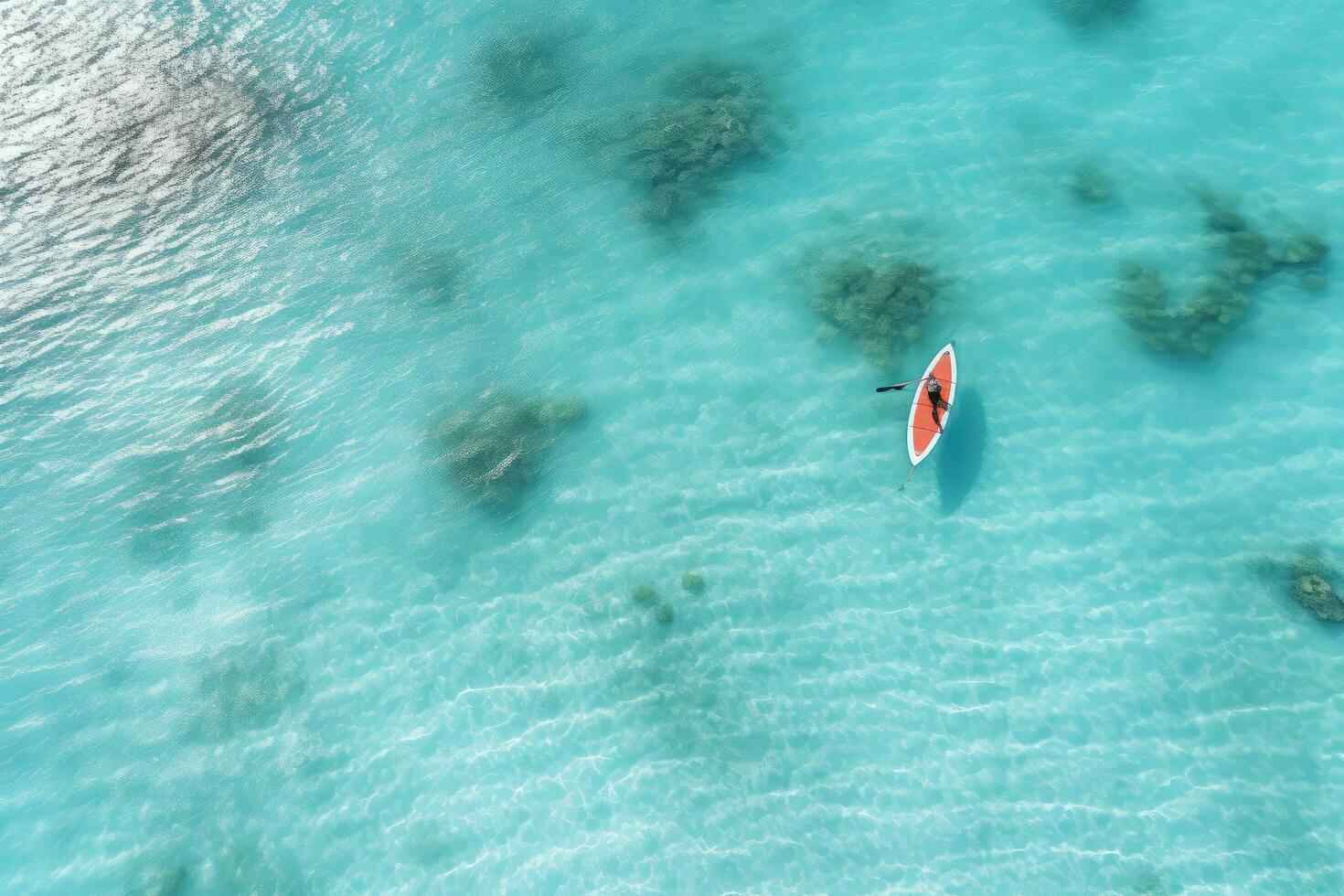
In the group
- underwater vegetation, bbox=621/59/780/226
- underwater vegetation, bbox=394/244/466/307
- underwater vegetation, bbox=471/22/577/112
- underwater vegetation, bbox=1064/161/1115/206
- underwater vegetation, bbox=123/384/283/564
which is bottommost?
underwater vegetation, bbox=123/384/283/564

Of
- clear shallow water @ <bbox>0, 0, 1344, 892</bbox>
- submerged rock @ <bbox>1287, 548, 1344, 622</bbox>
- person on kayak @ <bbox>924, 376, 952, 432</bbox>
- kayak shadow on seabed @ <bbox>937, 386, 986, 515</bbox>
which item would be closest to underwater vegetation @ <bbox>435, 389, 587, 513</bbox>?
clear shallow water @ <bbox>0, 0, 1344, 892</bbox>

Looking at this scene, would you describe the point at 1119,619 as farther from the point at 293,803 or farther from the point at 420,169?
the point at 420,169

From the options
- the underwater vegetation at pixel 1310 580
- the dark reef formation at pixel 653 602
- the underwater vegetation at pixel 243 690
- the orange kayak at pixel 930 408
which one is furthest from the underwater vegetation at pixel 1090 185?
the underwater vegetation at pixel 243 690

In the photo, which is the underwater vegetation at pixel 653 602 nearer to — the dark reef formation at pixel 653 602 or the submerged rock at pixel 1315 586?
the dark reef formation at pixel 653 602

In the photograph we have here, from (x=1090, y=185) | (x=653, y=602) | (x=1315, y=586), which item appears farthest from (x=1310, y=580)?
(x=653, y=602)

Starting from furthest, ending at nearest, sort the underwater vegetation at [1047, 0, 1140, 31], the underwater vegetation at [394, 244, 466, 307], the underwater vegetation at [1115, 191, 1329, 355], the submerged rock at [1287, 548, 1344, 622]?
the underwater vegetation at [1047, 0, 1140, 31], the underwater vegetation at [394, 244, 466, 307], the underwater vegetation at [1115, 191, 1329, 355], the submerged rock at [1287, 548, 1344, 622]

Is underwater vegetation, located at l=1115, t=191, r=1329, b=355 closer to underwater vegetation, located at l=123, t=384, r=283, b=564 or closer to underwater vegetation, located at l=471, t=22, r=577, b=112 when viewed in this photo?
underwater vegetation, located at l=471, t=22, r=577, b=112
